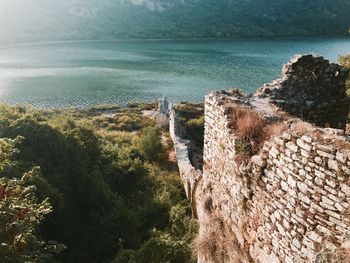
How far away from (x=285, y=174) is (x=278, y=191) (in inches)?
16.3

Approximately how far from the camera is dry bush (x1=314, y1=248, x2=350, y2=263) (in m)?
5.38

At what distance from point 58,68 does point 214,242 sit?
10953cm

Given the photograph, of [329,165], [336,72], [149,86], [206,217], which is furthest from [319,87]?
[149,86]

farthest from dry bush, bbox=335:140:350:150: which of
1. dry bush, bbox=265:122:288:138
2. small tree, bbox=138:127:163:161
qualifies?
small tree, bbox=138:127:163:161

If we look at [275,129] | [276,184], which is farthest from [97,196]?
[276,184]

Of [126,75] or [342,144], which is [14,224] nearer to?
[342,144]

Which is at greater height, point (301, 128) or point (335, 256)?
point (301, 128)

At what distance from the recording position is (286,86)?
12.2 metres

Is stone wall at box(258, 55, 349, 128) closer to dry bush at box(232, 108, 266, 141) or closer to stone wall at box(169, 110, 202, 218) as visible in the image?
dry bush at box(232, 108, 266, 141)

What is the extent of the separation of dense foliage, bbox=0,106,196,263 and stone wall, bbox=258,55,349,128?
6.35 meters

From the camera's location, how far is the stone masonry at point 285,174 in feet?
20.0

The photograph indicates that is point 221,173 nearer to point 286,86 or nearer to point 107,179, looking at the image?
point 286,86

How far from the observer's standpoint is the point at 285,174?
713 cm

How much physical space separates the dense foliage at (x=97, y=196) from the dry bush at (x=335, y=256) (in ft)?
29.4
